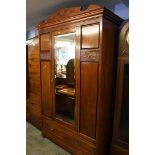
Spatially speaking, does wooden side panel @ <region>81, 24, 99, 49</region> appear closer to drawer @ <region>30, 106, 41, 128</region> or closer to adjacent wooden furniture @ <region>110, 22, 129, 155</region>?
adjacent wooden furniture @ <region>110, 22, 129, 155</region>

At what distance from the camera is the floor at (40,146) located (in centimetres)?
233

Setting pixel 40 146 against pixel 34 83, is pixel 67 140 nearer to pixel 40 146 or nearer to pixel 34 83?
pixel 40 146

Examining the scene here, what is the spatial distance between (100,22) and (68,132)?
1.53 metres

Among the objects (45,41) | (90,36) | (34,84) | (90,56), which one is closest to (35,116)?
(34,84)

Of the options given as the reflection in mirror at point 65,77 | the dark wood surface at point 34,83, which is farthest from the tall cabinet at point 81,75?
the dark wood surface at point 34,83

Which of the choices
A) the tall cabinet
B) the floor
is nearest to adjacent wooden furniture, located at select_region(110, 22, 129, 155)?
the tall cabinet

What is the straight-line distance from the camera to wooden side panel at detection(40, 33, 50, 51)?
100.0 inches

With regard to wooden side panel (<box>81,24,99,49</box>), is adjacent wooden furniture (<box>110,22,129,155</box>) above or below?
below

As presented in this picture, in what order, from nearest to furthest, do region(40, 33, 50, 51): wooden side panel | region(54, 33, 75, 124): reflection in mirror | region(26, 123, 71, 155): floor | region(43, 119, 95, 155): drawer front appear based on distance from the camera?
1. region(43, 119, 95, 155): drawer front
2. region(54, 33, 75, 124): reflection in mirror
3. region(26, 123, 71, 155): floor
4. region(40, 33, 50, 51): wooden side panel

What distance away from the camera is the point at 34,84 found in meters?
3.22

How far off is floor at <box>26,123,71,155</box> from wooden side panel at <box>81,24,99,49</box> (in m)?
1.56

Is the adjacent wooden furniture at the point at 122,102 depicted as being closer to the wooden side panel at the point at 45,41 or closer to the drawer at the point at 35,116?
the wooden side panel at the point at 45,41

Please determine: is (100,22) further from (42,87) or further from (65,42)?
(42,87)
